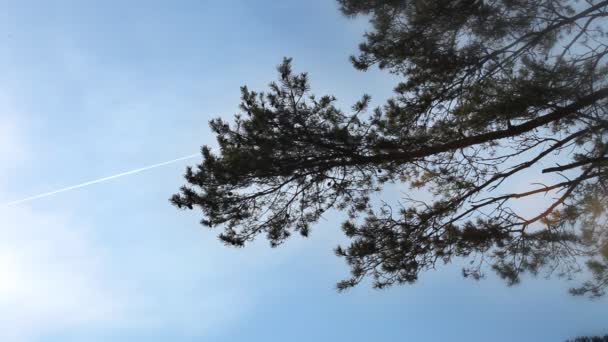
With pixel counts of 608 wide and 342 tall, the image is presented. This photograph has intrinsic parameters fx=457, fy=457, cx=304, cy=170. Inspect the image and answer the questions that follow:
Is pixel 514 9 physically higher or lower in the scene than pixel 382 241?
higher

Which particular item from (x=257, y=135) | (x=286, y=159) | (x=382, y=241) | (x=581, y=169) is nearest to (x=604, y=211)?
(x=581, y=169)

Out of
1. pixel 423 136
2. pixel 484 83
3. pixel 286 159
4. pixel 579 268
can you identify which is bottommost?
pixel 579 268

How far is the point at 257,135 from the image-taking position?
5.36 m

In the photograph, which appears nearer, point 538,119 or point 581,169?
point 538,119

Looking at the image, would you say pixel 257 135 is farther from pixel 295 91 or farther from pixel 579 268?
pixel 579 268

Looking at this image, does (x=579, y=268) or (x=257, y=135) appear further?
(x=579, y=268)

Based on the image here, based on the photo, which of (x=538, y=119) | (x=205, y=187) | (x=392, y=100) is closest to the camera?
(x=538, y=119)

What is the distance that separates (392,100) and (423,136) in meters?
0.64

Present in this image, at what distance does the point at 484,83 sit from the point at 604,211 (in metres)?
2.21

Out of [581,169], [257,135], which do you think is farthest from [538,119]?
[257,135]

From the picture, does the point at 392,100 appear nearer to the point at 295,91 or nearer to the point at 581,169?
the point at 295,91

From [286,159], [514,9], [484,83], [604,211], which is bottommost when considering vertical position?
[604,211]

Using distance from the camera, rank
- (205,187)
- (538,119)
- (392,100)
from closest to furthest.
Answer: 1. (538,119)
2. (205,187)
3. (392,100)

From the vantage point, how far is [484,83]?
5570 mm
